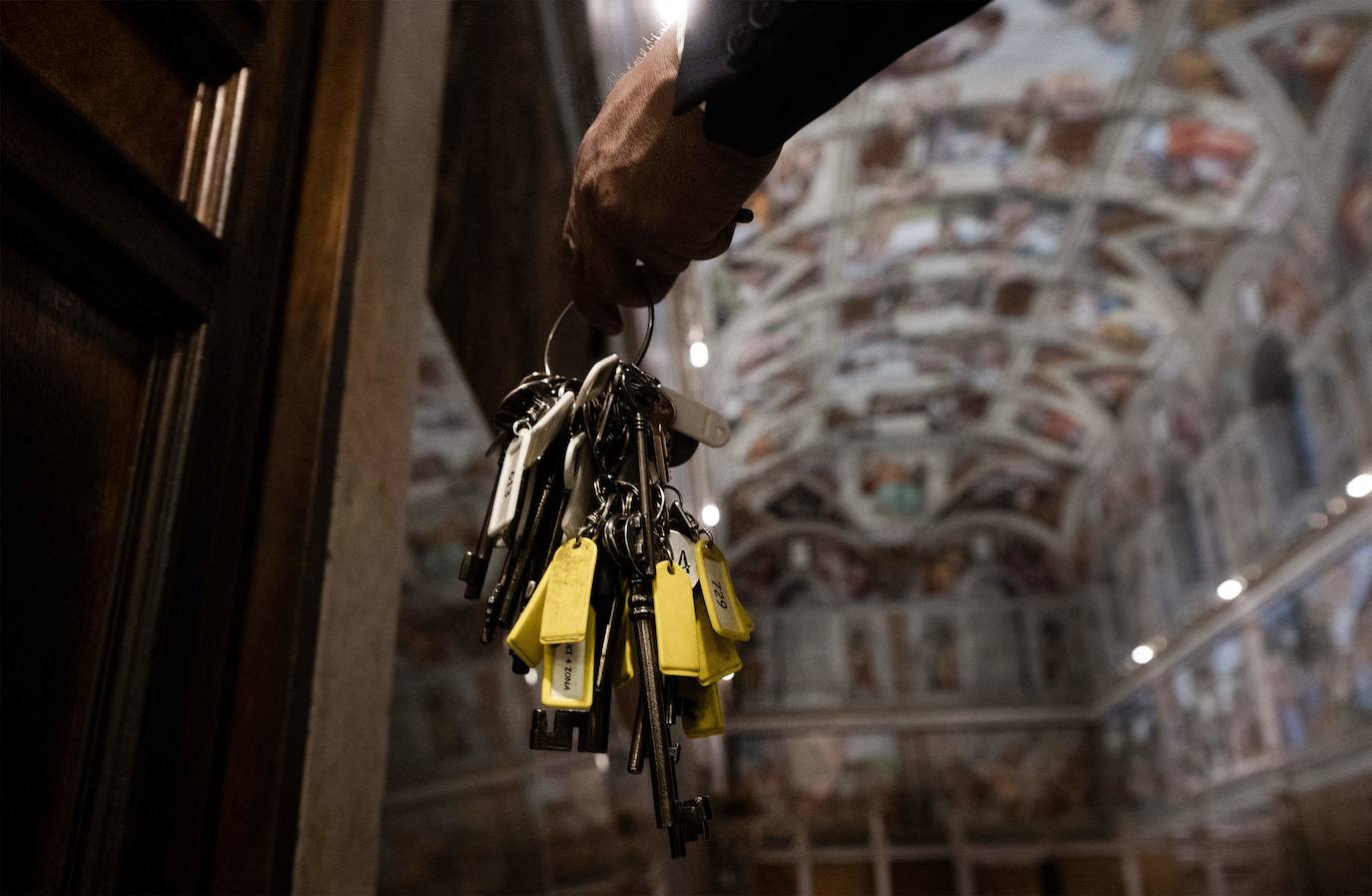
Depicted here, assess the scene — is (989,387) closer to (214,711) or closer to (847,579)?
(847,579)

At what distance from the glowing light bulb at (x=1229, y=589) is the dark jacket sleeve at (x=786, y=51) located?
52.2 ft

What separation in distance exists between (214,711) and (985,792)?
870 inches

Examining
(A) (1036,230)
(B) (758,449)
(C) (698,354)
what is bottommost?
(C) (698,354)

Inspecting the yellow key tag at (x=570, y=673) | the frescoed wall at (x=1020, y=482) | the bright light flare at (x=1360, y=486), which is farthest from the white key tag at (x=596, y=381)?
the bright light flare at (x=1360, y=486)

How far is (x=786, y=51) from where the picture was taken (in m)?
0.83

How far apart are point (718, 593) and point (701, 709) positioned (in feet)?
0.40

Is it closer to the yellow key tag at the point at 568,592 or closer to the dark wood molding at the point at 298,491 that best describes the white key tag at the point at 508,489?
the yellow key tag at the point at 568,592

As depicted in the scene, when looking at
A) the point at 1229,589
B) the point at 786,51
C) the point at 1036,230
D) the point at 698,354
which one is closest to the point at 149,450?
the point at 786,51

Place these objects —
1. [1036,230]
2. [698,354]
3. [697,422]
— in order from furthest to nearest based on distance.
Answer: [1036,230]
[698,354]
[697,422]

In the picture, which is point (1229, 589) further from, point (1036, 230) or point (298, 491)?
point (298, 491)

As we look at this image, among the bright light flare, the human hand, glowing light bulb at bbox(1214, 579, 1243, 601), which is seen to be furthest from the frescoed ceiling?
the human hand

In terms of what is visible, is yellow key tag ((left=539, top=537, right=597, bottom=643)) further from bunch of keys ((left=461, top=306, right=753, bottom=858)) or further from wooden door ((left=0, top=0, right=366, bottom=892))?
wooden door ((left=0, top=0, right=366, bottom=892))

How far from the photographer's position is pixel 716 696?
1023mm

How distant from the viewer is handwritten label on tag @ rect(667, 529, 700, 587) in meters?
1.02
